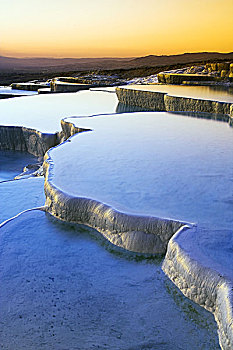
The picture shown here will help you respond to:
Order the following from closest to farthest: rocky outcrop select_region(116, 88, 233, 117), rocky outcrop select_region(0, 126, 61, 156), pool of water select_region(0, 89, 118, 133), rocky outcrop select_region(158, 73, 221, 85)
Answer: rocky outcrop select_region(116, 88, 233, 117), rocky outcrop select_region(0, 126, 61, 156), pool of water select_region(0, 89, 118, 133), rocky outcrop select_region(158, 73, 221, 85)

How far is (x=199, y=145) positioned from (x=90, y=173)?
189cm

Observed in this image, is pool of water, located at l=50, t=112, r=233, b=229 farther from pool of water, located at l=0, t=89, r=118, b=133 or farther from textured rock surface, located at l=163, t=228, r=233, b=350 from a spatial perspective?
pool of water, located at l=0, t=89, r=118, b=133

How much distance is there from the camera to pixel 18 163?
8.20 metres

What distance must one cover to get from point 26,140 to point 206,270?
731 centimetres

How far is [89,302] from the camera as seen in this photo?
2250 mm

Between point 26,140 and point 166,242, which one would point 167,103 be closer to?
point 26,140

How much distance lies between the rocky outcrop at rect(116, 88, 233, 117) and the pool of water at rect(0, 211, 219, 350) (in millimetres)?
5587

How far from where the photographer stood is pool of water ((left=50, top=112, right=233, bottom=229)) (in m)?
2.94

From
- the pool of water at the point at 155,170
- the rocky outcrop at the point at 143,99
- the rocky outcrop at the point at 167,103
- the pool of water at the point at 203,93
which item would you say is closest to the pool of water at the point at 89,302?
the pool of water at the point at 155,170

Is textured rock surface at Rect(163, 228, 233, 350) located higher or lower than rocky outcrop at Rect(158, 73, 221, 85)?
lower

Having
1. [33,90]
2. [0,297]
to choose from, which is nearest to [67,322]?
[0,297]

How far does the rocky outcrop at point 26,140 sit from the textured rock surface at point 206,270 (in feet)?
19.0

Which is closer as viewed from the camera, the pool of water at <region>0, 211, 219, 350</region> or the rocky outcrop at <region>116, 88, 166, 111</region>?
the pool of water at <region>0, 211, 219, 350</region>

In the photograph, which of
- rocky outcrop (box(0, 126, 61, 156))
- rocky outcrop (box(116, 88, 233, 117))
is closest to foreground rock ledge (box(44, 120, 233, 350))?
rocky outcrop (box(0, 126, 61, 156))
